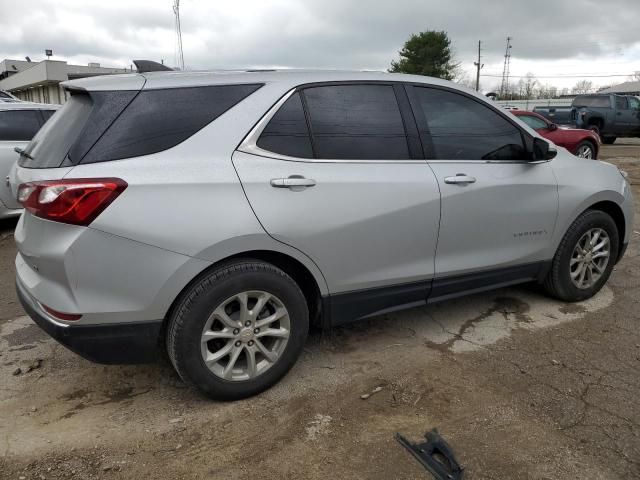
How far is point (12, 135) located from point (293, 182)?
5.50 m

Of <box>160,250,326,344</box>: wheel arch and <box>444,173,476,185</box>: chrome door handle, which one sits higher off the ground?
<box>444,173,476,185</box>: chrome door handle

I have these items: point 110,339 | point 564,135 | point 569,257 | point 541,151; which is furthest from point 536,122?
point 110,339

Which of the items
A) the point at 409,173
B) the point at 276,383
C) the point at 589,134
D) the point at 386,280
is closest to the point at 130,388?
the point at 276,383

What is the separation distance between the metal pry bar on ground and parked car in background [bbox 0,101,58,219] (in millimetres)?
5754

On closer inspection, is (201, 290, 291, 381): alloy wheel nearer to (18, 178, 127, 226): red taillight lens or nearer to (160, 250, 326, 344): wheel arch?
(160, 250, 326, 344): wheel arch

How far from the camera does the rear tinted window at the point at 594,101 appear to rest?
66.4 ft

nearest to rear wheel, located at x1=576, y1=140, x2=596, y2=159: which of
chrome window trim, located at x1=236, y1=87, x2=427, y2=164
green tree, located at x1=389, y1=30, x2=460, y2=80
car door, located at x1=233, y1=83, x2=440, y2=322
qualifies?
car door, located at x1=233, y1=83, x2=440, y2=322

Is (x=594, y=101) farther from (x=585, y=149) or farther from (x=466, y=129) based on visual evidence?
(x=466, y=129)

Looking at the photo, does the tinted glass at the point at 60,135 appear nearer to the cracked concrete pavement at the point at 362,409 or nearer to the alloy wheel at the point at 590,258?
the cracked concrete pavement at the point at 362,409

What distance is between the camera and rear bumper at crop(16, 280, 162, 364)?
97.1 inches

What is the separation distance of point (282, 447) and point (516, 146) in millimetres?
2530

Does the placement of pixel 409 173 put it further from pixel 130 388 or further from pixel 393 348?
pixel 130 388

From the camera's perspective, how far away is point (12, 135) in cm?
664

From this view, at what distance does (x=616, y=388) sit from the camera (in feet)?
9.84
